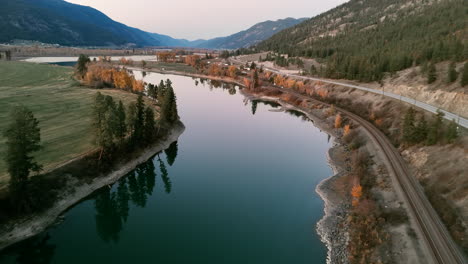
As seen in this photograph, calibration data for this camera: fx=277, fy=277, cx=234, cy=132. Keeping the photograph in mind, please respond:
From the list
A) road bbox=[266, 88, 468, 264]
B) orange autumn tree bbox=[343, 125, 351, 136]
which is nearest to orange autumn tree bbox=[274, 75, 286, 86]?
orange autumn tree bbox=[343, 125, 351, 136]

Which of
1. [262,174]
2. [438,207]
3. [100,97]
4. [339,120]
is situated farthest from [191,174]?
[339,120]

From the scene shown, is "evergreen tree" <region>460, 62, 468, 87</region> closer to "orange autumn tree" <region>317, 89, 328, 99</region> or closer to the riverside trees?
"orange autumn tree" <region>317, 89, 328, 99</region>

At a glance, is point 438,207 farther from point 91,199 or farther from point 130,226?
point 91,199

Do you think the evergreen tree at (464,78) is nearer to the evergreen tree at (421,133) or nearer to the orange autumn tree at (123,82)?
the evergreen tree at (421,133)

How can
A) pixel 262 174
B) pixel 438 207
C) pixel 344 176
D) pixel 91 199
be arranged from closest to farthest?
pixel 438 207
pixel 91 199
pixel 344 176
pixel 262 174

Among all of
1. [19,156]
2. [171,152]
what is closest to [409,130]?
[171,152]
